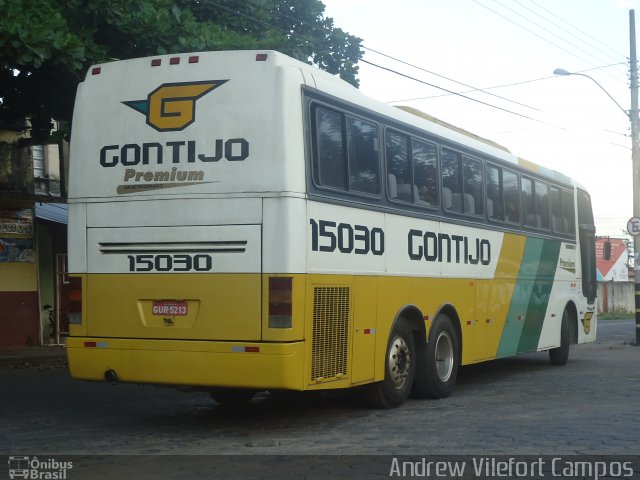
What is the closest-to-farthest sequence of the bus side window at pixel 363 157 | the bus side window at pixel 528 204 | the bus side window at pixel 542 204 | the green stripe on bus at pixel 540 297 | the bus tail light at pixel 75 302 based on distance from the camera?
the bus tail light at pixel 75 302
the bus side window at pixel 363 157
the bus side window at pixel 528 204
the green stripe on bus at pixel 540 297
the bus side window at pixel 542 204

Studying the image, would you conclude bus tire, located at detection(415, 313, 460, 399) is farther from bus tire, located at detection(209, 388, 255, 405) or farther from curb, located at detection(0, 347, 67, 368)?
curb, located at detection(0, 347, 67, 368)

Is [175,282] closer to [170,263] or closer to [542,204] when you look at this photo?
[170,263]

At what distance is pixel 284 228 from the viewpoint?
28.9 ft

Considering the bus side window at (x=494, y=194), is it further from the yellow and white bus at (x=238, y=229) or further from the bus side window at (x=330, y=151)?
the bus side window at (x=330, y=151)

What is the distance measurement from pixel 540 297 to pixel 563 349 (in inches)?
73.4

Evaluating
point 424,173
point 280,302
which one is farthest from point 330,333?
point 424,173

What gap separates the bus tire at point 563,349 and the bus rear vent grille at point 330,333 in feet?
27.6

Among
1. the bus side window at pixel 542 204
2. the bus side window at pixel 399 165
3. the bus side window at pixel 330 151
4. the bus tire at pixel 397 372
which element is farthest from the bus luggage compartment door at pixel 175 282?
the bus side window at pixel 542 204

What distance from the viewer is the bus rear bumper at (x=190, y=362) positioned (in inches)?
344

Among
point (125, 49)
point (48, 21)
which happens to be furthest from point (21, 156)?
point (48, 21)

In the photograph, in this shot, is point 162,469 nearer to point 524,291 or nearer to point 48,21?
point 48,21

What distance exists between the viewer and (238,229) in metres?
9.00

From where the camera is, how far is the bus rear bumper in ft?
28.6

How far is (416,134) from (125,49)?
5.81 m
